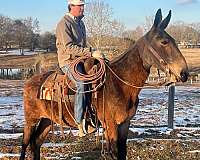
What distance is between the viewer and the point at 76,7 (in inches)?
233

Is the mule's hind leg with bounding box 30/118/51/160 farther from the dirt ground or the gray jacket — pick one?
the gray jacket

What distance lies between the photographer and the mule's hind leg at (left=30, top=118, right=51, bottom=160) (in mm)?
6965

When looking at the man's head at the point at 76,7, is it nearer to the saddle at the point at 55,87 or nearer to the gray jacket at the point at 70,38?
the gray jacket at the point at 70,38

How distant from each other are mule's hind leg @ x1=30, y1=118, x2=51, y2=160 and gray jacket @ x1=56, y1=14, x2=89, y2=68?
1423mm

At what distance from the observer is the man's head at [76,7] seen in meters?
5.89

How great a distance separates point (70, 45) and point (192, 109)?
12.2 metres

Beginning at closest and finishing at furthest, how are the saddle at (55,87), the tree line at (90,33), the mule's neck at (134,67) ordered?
the mule's neck at (134,67), the saddle at (55,87), the tree line at (90,33)

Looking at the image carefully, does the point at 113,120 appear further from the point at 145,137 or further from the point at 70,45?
the point at 145,137

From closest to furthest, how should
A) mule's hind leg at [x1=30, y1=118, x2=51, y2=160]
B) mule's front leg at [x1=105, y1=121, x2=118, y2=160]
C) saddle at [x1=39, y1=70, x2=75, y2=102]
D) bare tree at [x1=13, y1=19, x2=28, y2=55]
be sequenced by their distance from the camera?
1. mule's front leg at [x1=105, y1=121, x2=118, y2=160]
2. saddle at [x1=39, y1=70, x2=75, y2=102]
3. mule's hind leg at [x1=30, y1=118, x2=51, y2=160]
4. bare tree at [x1=13, y1=19, x2=28, y2=55]

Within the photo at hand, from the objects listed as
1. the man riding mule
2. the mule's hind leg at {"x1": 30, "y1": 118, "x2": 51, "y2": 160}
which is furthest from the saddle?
the mule's hind leg at {"x1": 30, "y1": 118, "x2": 51, "y2": 160}

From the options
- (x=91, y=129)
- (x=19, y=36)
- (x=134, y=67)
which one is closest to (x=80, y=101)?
(x=91, y=129)

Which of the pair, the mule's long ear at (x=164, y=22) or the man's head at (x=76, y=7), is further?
the man's head at (x=76, y=7)

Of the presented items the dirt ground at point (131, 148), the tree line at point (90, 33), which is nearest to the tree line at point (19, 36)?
the tree line at point (90, 33)

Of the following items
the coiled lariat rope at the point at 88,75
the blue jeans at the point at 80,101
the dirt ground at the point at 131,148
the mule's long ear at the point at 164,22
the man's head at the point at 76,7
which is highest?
the man's head at the point at 76,7
